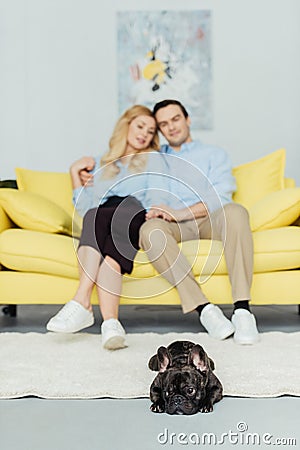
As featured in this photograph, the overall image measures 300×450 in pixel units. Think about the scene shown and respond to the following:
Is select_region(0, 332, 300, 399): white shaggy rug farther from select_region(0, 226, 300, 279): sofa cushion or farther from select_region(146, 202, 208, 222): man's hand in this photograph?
select_region(146, 202, 208, 222): man's hand

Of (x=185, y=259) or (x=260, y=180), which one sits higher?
(x=260, y=180)

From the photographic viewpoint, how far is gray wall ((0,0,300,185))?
4633mm

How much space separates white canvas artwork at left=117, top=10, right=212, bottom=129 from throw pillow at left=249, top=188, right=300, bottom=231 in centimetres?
→ 165

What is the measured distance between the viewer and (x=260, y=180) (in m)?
3.49

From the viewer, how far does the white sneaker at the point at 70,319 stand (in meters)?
2.63

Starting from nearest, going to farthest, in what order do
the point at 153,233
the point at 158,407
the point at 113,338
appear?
the point at 158,407
the point at 113,338
the point at 153,233

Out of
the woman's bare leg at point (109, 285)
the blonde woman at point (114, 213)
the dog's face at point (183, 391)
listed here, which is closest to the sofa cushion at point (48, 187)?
the blonde woman at point (114, 213)

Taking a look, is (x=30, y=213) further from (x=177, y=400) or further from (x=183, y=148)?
(x=177, y=400)

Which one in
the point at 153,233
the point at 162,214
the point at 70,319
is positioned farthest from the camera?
the point at 162,214

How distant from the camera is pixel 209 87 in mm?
4648

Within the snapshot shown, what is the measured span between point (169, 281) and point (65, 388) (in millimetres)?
911

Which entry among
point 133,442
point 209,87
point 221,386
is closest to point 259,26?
point 209,87

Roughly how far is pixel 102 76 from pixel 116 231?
204cm

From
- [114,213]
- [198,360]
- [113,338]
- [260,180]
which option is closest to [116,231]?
[114,213]
